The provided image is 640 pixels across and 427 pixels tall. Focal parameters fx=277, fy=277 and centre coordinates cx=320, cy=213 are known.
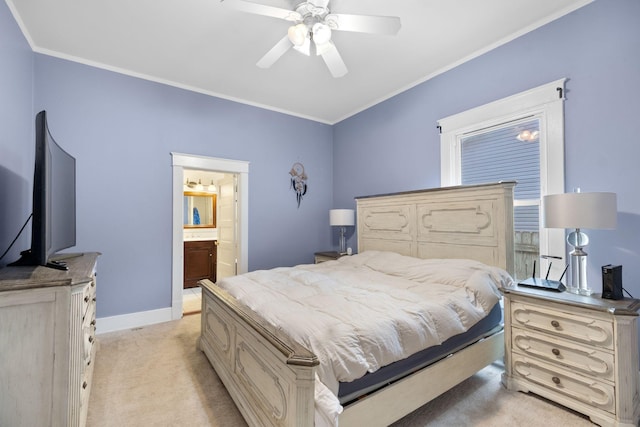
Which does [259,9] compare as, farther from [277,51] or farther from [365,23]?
[365,23]

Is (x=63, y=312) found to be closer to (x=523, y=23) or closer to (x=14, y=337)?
(x=14, y=337)

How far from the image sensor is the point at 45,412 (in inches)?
52.0

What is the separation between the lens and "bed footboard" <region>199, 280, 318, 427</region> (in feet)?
3.62

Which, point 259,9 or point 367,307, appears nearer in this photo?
point 367,307

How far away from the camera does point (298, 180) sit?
14.9ft

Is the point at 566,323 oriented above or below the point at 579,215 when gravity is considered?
below

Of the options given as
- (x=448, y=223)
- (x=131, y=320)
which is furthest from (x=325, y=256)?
(x=131, y=320)

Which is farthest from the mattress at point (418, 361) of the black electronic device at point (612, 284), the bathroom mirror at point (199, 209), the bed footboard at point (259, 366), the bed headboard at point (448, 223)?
the bathroom mirror at point (199, 209)

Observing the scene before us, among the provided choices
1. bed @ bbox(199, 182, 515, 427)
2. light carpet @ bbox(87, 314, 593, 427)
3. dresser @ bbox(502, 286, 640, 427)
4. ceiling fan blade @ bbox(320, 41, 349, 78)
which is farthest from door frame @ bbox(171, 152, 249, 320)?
dresser @ bbox(502, 286, 640, 427)

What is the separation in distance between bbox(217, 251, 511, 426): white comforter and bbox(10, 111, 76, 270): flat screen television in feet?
3.84

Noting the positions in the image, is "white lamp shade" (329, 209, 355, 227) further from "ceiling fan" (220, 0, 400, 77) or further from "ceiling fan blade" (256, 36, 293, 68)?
"ceiling fan" (220, 0, 400, 77)

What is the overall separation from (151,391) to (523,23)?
4234mm

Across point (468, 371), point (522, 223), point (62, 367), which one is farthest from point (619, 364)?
point (62, 367)

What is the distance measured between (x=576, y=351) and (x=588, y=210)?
91 centimetres
